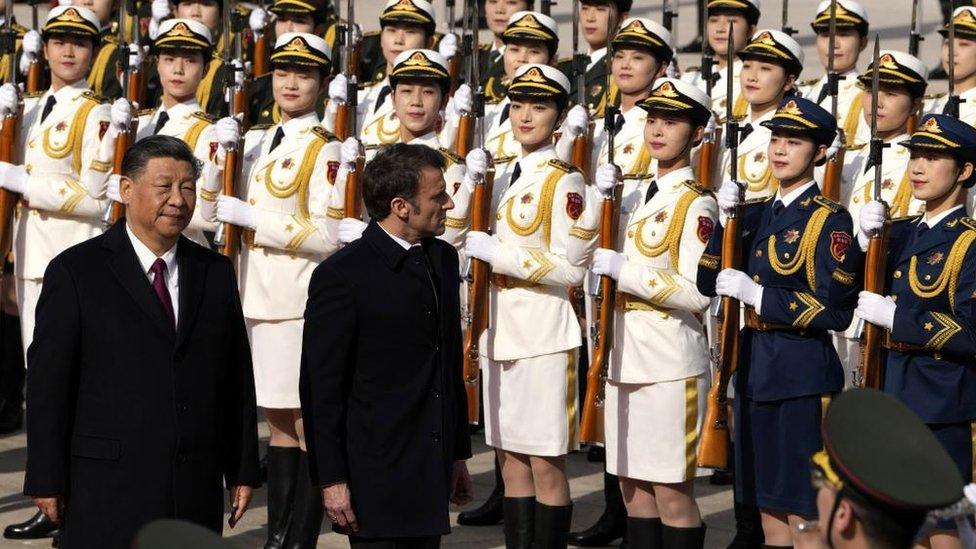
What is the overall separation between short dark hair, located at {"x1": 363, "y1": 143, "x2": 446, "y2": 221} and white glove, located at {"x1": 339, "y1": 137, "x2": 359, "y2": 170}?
2.61 metres

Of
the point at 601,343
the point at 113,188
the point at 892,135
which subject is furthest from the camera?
the point at 113,188

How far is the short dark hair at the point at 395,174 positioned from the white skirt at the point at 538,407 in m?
2.31

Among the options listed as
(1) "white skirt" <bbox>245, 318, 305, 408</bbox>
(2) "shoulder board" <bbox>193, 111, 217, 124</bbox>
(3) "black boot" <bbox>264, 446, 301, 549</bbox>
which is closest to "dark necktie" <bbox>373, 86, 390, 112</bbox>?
(2) "shoulder board" <bbox>193, 111, 217, 124</bbox>

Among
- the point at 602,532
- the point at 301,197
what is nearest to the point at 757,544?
the point at 602,532

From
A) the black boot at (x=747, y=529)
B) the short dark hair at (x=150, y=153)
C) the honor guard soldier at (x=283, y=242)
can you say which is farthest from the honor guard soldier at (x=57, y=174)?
the short dark hair at (x=150, y=153)

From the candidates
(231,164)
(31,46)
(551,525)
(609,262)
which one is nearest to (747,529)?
(551,525)

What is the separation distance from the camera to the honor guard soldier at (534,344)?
28.0 ft

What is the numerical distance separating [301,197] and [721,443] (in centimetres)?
245

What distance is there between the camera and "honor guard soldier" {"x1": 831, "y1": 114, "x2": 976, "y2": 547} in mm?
7297

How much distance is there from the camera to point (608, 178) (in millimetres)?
8359

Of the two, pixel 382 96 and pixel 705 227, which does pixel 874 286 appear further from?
pixel 382 96

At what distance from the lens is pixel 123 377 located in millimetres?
6035

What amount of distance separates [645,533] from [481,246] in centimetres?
141

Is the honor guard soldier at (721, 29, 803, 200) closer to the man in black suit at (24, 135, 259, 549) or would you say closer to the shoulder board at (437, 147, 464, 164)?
the shoulder board at (437, 147, 464, 164)
